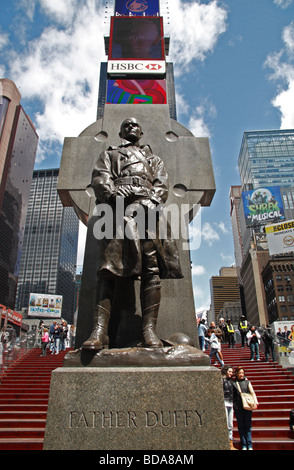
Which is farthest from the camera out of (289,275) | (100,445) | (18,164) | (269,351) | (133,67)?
(18,164)

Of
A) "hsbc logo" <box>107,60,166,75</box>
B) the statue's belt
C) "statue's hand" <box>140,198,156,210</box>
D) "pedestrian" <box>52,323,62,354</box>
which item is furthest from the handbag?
"pedestrian" <box>52,323,62,354</box>

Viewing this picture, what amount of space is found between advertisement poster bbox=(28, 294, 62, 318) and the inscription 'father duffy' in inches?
3533

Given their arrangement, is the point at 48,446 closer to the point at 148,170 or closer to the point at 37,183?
the point at 148,170

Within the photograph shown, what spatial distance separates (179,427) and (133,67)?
30.9ft

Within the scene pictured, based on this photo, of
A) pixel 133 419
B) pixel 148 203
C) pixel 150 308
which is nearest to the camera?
pixel 133 419

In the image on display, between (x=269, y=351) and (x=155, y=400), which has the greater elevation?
(x=269, y=351)

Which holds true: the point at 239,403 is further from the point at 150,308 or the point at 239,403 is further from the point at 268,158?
the point at 268,158

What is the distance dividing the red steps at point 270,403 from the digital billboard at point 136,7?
57.8 feet

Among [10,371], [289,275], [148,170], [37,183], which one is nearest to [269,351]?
[10,371]

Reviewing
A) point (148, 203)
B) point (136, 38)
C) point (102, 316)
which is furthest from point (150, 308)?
point (136, 38)

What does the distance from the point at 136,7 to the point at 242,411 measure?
62.5ft

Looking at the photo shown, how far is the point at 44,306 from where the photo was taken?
87.5 m

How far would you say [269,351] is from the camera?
592 inches

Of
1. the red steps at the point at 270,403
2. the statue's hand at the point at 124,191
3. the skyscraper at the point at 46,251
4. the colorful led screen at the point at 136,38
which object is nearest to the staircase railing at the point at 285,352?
the red steps at the point at 270,403
